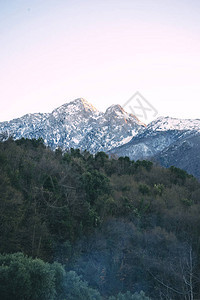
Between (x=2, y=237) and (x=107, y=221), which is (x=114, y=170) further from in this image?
(x=2, y=237)

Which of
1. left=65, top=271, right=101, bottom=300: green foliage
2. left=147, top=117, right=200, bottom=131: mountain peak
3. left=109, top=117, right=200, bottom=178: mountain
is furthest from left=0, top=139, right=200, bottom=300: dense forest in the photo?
left=147, top=117, right=200, bottom=131: mountain peak

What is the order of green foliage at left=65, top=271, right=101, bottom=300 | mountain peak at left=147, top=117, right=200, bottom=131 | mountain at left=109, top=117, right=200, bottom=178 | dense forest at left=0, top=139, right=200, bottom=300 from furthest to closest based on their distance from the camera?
mountain peak at left=147, top=117, right=200, bottom=131 < mountain at left=109, top=117, right=200, bottom=178 < dense forest at left=0, top=139, right=200, bottom=300 < green foliage at left=65, top=271, right=101, bottom=300

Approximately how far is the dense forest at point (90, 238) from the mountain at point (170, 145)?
6176cm

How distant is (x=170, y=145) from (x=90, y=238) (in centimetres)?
11454

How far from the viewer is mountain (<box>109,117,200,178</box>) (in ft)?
340

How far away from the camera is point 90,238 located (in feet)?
71.5

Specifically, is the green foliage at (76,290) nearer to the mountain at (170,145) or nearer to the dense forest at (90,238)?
the dense forest at (90,238)

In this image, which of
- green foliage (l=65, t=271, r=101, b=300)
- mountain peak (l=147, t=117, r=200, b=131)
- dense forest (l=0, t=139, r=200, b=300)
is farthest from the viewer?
mountain peak (l=147, t=117, r=200, b=131)

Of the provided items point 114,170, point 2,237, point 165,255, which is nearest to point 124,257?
point 165,255

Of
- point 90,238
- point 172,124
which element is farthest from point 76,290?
point 172,124

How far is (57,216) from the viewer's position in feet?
71.4

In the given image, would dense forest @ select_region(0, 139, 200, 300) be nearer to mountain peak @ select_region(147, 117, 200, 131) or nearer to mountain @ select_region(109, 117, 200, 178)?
mountain @ select_region(109, 117, 200, 178)

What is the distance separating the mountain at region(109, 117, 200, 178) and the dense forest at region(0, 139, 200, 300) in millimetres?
61760

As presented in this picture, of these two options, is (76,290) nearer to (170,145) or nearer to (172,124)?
(170,145)
